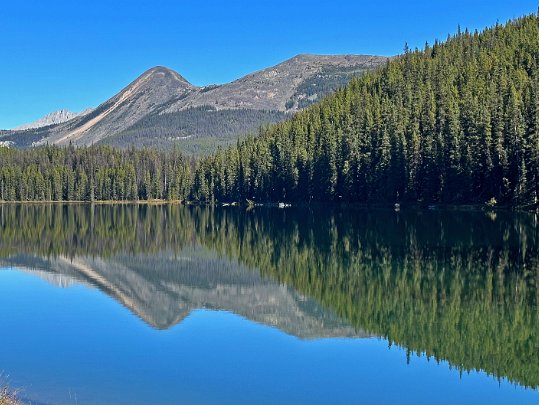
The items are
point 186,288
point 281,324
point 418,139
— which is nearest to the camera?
point 281,324

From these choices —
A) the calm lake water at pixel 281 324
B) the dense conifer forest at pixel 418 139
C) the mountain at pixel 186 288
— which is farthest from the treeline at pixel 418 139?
the mountain at pixel 186 288

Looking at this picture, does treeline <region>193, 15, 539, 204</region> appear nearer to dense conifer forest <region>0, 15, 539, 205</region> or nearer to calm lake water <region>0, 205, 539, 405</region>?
dense conifer forest <region>0, 15, 539, 205</region>

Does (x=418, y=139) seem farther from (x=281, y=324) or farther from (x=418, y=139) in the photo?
(x=281, y=324)

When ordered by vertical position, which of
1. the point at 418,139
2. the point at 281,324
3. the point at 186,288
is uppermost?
the point at 418,139

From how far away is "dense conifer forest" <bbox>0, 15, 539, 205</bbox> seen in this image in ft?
346

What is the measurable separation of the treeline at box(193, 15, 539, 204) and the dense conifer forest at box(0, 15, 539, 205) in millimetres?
232

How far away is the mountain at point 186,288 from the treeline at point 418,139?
61550 millimetres

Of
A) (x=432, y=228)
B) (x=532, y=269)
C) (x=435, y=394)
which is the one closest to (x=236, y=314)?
(x=435, y=394)

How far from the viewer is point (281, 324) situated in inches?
1168

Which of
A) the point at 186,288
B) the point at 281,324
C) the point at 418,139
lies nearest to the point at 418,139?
the point at 418,139

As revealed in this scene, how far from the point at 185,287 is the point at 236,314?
414 inches

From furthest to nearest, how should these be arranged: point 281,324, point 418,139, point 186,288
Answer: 1. point 418,139
2. point 186,288
3. point 281,324

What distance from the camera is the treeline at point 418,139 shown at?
346 feet

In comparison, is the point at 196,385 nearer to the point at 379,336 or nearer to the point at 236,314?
the point at 379,336
